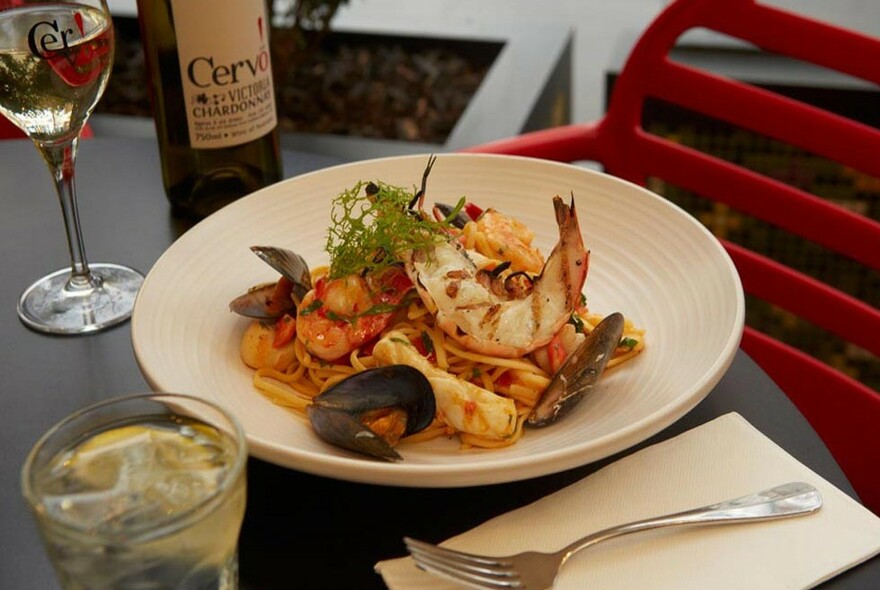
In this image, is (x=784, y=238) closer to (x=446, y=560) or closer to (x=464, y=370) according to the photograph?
(x=464, y=370)

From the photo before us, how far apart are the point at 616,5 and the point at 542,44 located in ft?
3.93

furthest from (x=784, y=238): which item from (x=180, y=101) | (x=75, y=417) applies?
(x=75, y=417)

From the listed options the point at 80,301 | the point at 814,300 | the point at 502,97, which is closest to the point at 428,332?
the point at 80,301

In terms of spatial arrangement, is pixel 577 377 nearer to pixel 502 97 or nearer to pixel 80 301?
pixel 80 301

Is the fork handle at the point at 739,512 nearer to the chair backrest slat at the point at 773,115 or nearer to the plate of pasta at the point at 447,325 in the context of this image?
the plate of pasta at the point at 447,325

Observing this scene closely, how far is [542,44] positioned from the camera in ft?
11.1

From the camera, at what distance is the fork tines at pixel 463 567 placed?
3.06 feet

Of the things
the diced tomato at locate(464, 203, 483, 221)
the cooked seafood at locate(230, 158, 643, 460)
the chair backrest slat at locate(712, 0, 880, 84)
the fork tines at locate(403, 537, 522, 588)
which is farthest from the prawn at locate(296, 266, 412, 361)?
the chair backrest slat at locate(712, 0, 880, 84)

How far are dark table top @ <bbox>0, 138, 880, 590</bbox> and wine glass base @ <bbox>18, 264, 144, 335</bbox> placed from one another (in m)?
0.02

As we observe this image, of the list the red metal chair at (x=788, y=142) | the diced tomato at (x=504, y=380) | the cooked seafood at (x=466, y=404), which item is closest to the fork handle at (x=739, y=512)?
the cooked seafood at (x=466, y=404)

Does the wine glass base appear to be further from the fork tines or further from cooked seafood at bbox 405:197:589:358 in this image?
the fork tines

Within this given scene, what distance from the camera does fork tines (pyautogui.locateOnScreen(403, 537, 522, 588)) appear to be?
36.7 inches

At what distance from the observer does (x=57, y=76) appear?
1306 mm

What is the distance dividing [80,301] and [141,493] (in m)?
0.80
